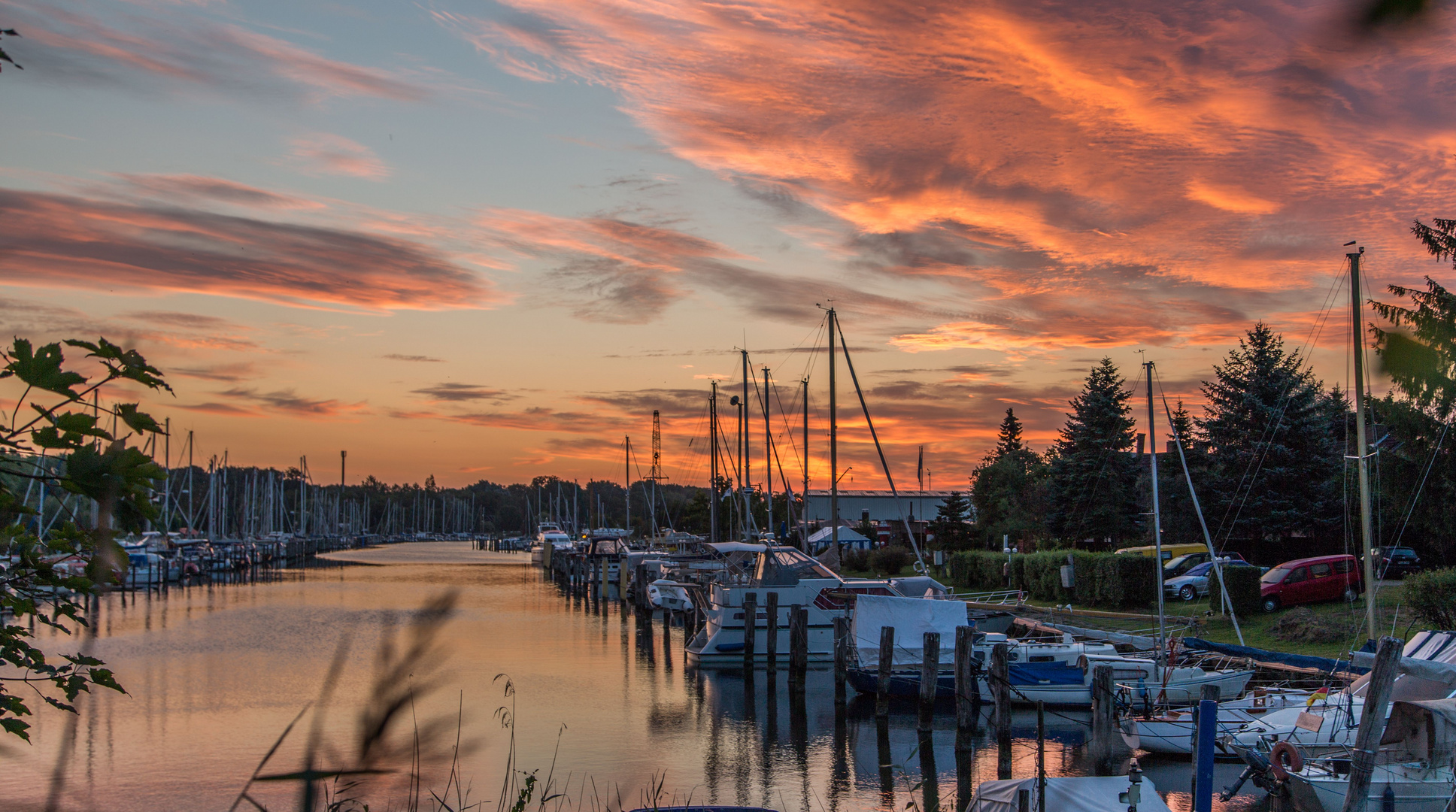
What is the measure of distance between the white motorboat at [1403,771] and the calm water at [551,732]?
8.78 ft

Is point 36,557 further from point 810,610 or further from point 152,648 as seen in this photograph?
point 152,648

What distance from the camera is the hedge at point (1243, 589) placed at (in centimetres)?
3228

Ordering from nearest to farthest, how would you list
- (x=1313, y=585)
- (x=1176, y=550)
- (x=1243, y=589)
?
(x=1243, y=589) → (x=1313, y=585) → (x=1176, y=550)

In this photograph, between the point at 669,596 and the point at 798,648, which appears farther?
the point at 669,596

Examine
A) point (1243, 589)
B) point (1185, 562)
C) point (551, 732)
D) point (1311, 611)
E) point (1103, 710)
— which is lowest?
point (551, 732)

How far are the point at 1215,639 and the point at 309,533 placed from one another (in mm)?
163917

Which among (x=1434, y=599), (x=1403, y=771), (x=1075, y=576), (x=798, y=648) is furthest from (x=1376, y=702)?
(x=1075, y=576)

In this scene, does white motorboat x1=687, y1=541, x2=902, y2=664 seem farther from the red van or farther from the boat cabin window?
the red van

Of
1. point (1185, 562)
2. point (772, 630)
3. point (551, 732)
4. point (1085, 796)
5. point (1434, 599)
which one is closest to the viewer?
point (1085, 796)

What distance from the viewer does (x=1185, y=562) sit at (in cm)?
4656

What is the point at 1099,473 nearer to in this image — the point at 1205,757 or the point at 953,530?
the point at 953,530

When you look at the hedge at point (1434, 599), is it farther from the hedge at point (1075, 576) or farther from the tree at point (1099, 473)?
the tree at point (1099, 473)

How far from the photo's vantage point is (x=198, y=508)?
12112 centimetres

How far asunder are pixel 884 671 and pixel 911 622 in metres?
2.06
